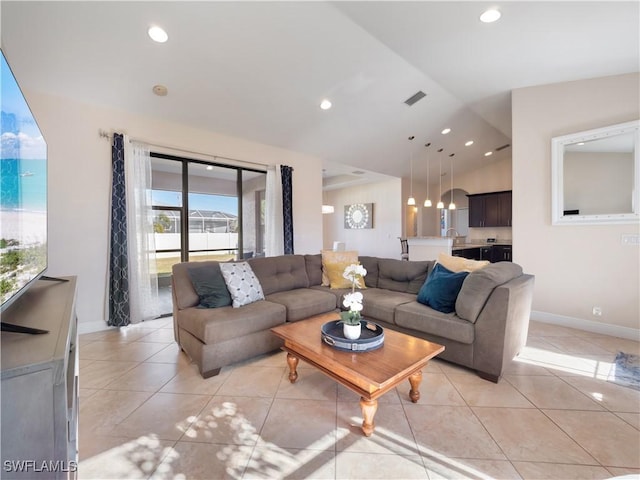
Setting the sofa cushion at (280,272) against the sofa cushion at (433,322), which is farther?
the sofa cushion at (280,272)

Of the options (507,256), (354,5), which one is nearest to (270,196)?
(354,5)

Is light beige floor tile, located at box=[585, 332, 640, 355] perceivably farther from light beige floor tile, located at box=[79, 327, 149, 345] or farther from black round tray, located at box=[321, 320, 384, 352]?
light beige floor tile, located at box=[79, 327, 149, 345]

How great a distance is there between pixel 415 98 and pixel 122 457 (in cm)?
510

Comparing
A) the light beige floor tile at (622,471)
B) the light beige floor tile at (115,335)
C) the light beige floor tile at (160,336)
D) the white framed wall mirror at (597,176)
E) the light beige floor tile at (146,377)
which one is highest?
the white framed wall mirror at (597,176)

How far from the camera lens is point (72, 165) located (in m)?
3.21

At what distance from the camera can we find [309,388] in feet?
7.05

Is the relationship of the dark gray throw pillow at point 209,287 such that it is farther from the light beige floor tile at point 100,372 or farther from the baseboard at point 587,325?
the baseboard at point 587,325

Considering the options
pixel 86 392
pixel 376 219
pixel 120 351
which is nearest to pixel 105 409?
pixel 86 392

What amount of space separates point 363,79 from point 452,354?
3.43m

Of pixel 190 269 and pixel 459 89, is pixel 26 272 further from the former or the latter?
pixel 459 89

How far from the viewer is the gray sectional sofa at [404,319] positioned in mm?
2246

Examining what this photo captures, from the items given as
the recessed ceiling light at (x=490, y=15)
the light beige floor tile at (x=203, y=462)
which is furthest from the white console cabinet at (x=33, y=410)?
the recessed ceiling light at (x=490, y=15)

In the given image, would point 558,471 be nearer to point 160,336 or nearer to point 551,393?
point 551,393

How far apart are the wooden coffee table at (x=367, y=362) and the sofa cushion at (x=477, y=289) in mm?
615
